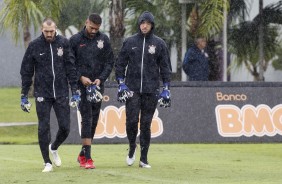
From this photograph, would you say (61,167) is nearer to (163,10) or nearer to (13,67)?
(163,10)

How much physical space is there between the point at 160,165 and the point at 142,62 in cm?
164

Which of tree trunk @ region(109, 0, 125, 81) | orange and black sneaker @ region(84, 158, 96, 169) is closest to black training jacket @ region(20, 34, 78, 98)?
orange and black sneaker @ region(84, 158, 96, 169)

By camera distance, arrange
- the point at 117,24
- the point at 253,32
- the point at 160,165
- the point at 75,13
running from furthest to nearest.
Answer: the point at 75,13
the point at 253,32
the point at 117,24
the point at 160,165

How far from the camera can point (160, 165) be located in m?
16.8

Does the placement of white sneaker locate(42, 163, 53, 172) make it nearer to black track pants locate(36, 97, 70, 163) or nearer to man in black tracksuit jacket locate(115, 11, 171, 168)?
black track pants locate(36, 97, 70, 163)

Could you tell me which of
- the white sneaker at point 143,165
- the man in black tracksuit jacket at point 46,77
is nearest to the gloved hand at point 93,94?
the man in black tracksuit jacket at point 46,77

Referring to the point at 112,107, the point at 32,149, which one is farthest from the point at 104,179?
the point at 112,107

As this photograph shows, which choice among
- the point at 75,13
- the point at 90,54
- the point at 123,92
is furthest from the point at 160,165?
the point at 75,13

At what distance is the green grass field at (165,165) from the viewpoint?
14.3 m

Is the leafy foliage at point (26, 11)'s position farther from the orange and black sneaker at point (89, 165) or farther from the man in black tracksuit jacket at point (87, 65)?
the orange and black sneaker at point (89, 165)

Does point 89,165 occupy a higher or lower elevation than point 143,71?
lower

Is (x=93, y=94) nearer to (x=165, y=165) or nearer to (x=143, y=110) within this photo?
(x=143, y=110)

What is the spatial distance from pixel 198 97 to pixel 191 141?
0.91 metres

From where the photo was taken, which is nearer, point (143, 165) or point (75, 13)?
point (143, 165)
